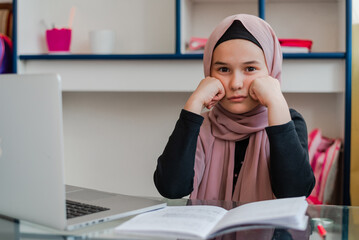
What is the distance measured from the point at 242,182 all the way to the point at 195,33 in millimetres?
1297

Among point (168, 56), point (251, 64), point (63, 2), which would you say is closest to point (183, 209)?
point (251, 64)

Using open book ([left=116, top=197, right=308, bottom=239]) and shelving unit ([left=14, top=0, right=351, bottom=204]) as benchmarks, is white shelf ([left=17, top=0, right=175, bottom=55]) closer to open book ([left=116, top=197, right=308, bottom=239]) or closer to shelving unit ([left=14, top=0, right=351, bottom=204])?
shelving unit ([left=14, top=0, right=351, bottom=204])

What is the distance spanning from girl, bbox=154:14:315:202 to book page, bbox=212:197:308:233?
0.32 metres

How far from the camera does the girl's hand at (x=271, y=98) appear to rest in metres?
1.08

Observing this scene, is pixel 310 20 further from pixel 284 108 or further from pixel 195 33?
pixel 284 108

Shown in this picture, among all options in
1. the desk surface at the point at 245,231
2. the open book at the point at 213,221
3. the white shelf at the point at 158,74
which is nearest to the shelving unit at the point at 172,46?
the white shelf at the point at 158,74

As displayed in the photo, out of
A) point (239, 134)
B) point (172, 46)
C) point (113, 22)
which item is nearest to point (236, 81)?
point (239, 134)

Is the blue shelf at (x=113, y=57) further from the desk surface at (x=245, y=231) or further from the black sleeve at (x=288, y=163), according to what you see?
the desk surface at (x=245, y=231)

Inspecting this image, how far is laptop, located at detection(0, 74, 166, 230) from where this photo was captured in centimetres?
67

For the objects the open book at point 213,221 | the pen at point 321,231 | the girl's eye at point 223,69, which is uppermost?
the girl's eye at point 223,69

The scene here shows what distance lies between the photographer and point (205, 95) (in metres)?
1.16

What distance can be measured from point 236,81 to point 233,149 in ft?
0.64

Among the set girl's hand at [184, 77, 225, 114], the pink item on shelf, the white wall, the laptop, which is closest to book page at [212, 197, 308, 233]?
the laptop

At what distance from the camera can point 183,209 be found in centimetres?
84
